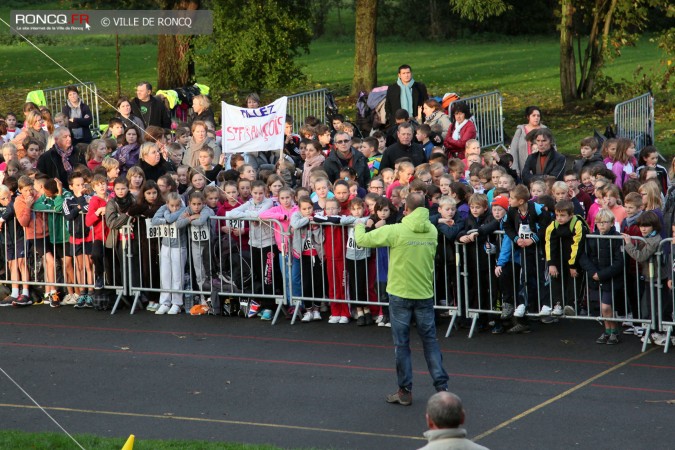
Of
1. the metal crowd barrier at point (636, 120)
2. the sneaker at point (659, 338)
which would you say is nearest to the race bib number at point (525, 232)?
the sneaker at point (659, 338)

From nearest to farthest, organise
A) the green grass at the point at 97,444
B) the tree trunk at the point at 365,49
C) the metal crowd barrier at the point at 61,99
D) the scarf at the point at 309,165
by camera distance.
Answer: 1. the green grass at the point at 97,444
2. the scarf at the point at 309,165
3. the metal crowd barrier at the point at 61,99
4. the tree trunk at the point at 365,49

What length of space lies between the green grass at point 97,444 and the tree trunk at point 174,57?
2027 cm

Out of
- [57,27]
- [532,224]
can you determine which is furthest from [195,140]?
[57,27]

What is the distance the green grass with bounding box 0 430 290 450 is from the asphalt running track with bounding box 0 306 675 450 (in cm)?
27

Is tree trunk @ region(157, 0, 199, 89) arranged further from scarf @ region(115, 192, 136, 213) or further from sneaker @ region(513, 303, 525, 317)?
sneaker @ region(513, 303, 525, 317)

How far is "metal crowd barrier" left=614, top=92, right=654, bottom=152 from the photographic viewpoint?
21.9 metres

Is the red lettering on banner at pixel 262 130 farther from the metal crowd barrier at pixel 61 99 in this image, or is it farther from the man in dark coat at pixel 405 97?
the metal crowd barrier at pixel 61 99

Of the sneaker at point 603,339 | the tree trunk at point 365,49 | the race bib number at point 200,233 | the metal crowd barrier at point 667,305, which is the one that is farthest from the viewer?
the tree trunk at point 365,49

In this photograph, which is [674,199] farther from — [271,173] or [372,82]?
[372,82]

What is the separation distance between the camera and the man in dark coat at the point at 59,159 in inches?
702

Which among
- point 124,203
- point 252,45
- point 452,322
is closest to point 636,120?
point 252,45

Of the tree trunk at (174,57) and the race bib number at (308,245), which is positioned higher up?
the tree trunk at (174,57)

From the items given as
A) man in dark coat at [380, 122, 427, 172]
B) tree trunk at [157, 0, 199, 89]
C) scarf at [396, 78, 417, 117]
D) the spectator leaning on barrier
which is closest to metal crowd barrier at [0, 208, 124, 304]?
man in dark coat at [380, 122, 427, 172]

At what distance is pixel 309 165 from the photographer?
17.5 meters
